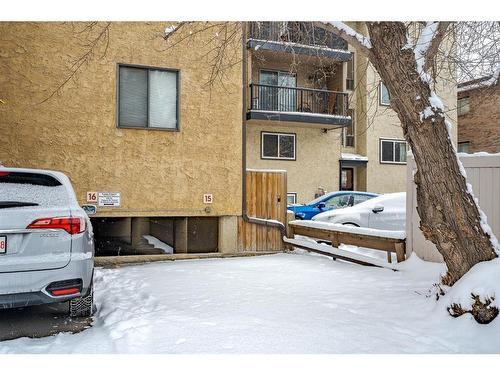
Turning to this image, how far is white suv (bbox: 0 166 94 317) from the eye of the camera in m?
3.41

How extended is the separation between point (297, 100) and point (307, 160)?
2337 mm

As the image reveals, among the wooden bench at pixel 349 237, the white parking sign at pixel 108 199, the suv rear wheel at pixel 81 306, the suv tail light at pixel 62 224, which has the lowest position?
the suv rear wheel at pixel 81 306

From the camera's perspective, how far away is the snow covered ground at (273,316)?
3424 millimetres

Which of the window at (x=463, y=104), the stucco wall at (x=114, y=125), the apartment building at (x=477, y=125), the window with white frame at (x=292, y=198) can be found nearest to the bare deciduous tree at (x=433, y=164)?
the stucco wall at (x=114, y=125)

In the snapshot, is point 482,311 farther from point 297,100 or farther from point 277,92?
point 297,100

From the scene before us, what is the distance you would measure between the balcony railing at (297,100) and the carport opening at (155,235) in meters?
7.63

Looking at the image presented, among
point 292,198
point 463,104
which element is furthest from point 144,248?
point 463,104

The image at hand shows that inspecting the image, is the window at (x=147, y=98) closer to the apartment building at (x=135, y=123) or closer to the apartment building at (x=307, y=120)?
the apartment building at (x=135, y=123)

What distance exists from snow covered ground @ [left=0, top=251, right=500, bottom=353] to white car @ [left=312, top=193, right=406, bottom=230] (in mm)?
3394

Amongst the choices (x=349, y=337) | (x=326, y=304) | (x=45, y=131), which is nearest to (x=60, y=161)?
(x=45, y=131)

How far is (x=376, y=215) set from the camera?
965cm

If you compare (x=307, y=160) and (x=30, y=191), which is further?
(x=307, y=160)

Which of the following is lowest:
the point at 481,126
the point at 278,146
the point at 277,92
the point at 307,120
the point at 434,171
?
the point at 434,171

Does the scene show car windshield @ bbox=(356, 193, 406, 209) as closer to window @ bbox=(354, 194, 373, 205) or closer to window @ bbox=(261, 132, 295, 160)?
window @ bbox=(354, 194, 373, 205)
